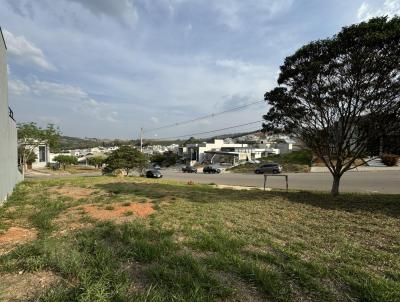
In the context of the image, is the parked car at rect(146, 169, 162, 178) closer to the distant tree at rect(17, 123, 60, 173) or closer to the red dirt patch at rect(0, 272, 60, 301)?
the distant tree at rect(17, 123, 60, 173)

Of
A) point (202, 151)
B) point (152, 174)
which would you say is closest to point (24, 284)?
point (152, 174)

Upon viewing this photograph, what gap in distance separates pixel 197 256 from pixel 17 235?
13.1 feet

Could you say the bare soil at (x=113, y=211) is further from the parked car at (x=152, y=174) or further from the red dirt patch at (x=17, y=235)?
the parked car at (x=152, y=174)

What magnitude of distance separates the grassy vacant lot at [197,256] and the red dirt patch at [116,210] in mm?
57

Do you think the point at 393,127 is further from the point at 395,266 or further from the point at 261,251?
the point at 261,251

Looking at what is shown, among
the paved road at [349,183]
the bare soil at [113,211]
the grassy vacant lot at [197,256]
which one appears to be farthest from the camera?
the paved road at [349,183]

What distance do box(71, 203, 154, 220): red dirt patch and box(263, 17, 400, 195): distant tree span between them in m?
7.36

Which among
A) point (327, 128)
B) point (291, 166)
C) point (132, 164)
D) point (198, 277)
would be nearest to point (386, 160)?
point (291, 166)

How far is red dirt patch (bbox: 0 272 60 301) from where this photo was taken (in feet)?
10.1

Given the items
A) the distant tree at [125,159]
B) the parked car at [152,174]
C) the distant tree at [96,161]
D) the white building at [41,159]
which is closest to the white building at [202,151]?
the distant tree at [96,161]

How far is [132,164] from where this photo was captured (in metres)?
31.8

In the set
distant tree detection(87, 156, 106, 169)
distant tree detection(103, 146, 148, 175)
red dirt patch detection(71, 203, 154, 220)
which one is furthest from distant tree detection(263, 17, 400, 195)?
distant tree detection(87, 156, 106, 169)

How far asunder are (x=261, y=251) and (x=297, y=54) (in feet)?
30.2

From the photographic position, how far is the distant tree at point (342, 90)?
9.41m
